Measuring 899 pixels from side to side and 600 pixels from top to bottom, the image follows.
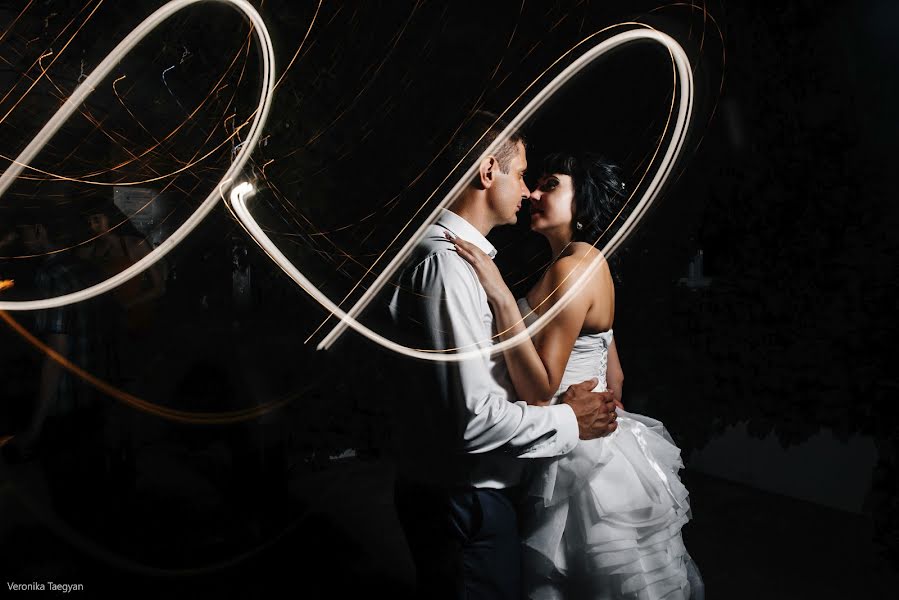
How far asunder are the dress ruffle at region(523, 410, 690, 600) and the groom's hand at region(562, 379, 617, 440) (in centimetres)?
4

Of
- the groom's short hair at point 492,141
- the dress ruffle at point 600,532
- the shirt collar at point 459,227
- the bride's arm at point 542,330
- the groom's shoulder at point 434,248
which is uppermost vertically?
the groom's short hair at point 492,141

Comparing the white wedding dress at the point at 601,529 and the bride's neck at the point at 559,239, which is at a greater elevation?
the bride's neck at the point at 559,239

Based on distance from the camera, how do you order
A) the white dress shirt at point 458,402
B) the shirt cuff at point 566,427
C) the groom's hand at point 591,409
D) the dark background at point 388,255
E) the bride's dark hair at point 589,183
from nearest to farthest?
the white dress shirt at point 458,402, the shirt cuff at point 566,427, the groom's hand at point 591,409, the bride's dark hair at point 589,183, the dark background at point 388,255

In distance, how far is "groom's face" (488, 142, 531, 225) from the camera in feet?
6.07

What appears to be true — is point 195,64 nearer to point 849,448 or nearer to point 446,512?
point 446,512

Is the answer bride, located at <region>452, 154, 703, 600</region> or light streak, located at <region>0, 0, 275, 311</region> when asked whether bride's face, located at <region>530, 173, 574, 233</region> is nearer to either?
bride, located at <region>452, 154, 703, 600</region>

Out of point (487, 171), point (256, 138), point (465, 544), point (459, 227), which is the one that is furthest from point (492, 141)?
point (256, 138)

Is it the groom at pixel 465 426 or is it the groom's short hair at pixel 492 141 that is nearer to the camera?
the groom at pixel 465 426

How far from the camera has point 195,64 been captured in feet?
11.1

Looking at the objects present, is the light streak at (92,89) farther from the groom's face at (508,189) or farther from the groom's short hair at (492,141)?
the groom's face at (508,189)

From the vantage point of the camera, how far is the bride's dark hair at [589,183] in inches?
84.7

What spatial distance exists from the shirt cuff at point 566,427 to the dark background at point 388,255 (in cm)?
148

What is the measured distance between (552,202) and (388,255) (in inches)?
62.4

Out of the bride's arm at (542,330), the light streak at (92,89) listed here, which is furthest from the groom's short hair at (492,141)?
the light streak at (92,89)
